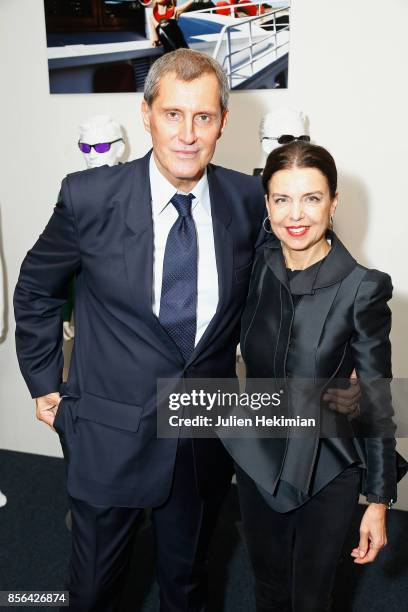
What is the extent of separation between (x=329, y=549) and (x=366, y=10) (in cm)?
209

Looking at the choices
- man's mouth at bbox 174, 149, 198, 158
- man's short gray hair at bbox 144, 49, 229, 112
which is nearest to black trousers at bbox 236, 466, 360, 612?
man's mouth at bbox 174, 149, 198, 158

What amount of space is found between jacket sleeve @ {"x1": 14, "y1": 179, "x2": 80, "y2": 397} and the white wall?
4.43 ft

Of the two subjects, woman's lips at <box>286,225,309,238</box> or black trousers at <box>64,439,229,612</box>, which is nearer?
woman's lips at <box>286,225,309,238</box>

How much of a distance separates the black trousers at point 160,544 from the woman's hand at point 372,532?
1.56 feet

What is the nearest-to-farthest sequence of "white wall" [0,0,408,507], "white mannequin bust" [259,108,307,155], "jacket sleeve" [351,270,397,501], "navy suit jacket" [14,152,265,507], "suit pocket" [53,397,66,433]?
"jacket sleeve" [351,270,397,501]
"navy suit jacket" [14,152,265,507]
"suit pocket" [53,397,66,433]
"white mannequin bust" [259,108,307,155]
"white wall" [0,0,408,507]

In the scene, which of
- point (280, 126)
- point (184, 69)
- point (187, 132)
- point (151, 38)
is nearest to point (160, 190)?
point (187, 132)

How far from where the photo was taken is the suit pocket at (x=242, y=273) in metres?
1.59

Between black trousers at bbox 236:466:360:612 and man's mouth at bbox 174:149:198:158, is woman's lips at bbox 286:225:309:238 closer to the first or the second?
man's mouth at bbox 174:149:198:158

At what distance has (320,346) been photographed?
1.42m

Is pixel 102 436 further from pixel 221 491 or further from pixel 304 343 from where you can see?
pixel 304 343

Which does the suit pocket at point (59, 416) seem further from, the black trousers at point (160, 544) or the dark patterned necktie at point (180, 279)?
the dark patterned necktie at point (180, 279)

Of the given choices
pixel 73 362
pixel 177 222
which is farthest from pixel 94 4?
pixel 73 362

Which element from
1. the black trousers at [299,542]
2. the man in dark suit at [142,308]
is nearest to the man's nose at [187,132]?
the man in dark suit at [142,308]

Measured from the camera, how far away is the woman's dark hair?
1.42 meters
